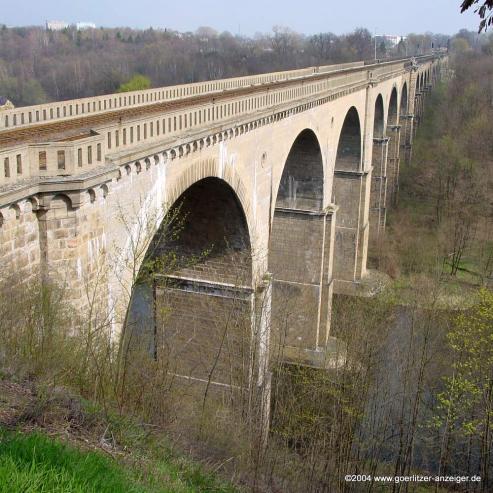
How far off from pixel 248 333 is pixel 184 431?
5.61m

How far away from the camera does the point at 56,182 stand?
8.06 metres

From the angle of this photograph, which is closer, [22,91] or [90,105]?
[90,105]

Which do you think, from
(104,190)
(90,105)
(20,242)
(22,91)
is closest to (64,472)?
(20,242)

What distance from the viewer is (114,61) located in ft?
316

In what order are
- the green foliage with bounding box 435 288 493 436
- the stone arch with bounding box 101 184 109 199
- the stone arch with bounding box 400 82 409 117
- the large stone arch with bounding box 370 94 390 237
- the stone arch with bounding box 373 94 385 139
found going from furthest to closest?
the stone arch with bounding box 400 82 409 117 < the large stone arch with bounding box 370 94 390 237 < the stone arch with bounding box 373 94 385 139 < the green foliage with bounding box 435 288 493 436 < the stone arch with bounding box 101 184 109 199

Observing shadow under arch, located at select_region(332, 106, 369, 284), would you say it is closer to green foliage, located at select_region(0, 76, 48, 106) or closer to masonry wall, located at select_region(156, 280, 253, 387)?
masonry wall, located at select_region(156, 280, 253, 387)

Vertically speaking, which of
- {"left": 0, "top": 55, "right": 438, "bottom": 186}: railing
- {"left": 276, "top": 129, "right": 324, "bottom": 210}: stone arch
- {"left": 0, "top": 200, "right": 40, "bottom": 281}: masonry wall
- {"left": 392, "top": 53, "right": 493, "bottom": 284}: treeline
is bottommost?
{"left": 392, "top": 53, "right": 493, "bottom": 284}: treeline

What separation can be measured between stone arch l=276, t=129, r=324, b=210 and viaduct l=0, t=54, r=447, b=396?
0.06 meters

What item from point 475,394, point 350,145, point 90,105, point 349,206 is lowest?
point 475,394

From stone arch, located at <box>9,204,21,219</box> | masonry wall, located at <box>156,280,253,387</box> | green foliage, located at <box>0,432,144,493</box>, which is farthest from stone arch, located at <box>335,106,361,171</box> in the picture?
green foliage, located at <box>0,432,144,493</box>

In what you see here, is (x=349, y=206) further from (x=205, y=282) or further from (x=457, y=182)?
(x=205, y=282)

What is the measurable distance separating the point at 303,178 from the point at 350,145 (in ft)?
26.0

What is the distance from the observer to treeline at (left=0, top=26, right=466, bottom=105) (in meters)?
80.1

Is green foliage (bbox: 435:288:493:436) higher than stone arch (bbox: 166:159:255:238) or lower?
lower
